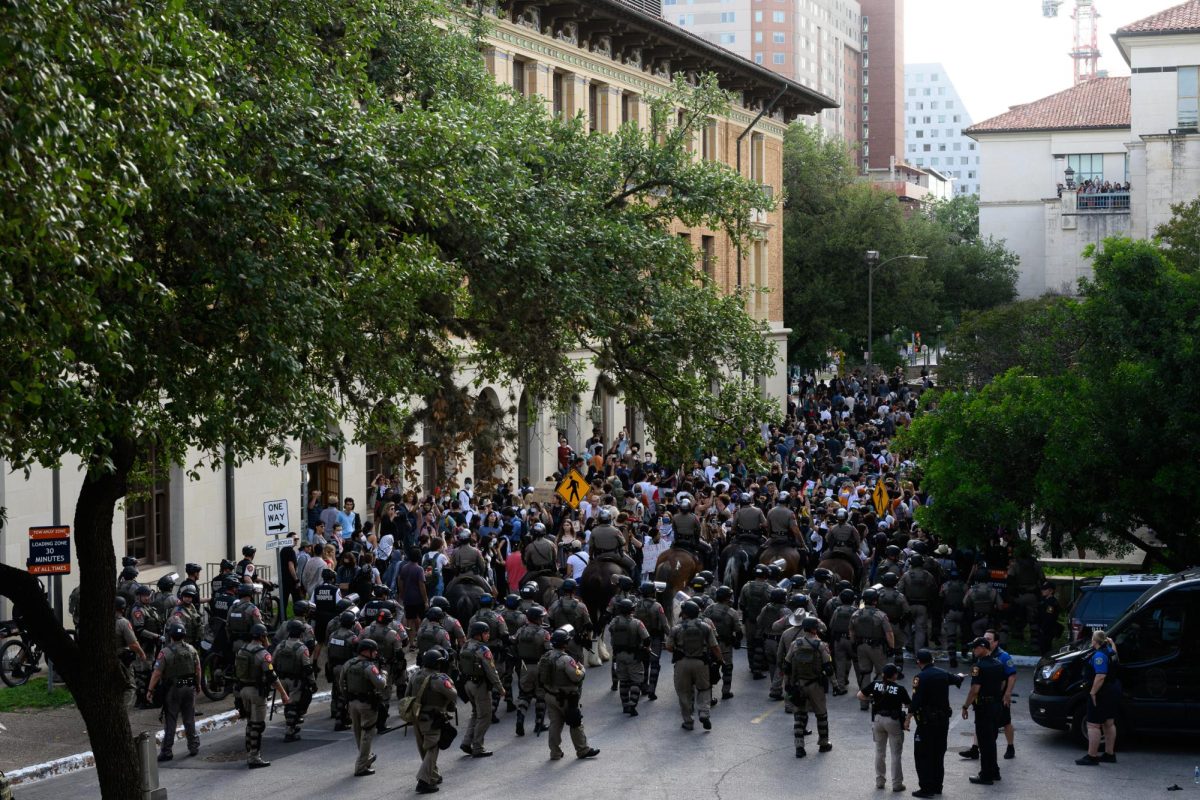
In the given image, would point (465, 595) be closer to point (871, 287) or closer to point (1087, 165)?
point (871, 287)

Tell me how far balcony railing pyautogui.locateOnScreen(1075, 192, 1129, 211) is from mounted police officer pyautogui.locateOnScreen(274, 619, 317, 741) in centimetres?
6342

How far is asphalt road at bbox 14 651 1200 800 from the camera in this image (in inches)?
578

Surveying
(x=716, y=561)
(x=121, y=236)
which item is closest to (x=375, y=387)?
(x=121, y=236)

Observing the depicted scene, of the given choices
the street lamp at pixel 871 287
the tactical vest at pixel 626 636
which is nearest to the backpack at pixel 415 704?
the tactical vest at pixel 626 636

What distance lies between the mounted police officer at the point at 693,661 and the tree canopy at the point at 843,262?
166 ft

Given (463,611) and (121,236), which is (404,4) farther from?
(121,236)

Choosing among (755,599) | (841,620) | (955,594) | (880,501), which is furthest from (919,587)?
(880,501)

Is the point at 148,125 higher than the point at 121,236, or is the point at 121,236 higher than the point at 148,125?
the point at 148,125

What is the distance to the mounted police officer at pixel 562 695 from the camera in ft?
51.6

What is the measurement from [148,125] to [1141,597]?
11274 millimetres

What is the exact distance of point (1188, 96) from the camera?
212 ft

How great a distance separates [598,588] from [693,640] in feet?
15.3

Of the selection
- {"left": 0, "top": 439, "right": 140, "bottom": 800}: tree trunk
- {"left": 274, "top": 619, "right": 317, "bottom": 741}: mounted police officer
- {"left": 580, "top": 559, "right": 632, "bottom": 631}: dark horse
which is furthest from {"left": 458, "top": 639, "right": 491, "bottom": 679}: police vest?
{"left": 580, "top": 559, "right": 632, "bottom": 631}: dark horse

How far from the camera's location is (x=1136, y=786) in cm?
1457
